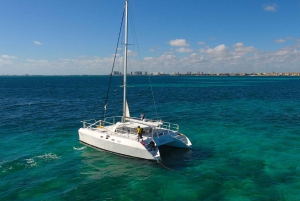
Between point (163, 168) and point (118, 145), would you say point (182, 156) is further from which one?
point (118, 145)

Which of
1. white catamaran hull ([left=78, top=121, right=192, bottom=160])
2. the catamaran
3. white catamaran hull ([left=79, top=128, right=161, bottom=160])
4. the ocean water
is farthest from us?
the catamaran

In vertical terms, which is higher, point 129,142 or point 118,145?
point 129,142

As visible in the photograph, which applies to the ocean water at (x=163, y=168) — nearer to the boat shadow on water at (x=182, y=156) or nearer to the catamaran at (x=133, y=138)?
the boat shadow on water at (x=182, y=156)

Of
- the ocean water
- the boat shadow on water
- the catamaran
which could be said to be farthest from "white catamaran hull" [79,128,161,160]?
the boat shadow on water

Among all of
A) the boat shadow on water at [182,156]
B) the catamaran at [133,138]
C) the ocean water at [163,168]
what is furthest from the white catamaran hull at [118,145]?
the boat shadow on water at [182,156]

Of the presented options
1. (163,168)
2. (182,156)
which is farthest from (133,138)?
(182,156)

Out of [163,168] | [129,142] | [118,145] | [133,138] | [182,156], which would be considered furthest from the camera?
[182,156]

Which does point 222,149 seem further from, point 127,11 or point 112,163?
point 127,11

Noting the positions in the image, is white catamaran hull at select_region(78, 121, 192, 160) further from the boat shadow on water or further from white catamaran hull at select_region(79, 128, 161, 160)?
the boat shadow on water

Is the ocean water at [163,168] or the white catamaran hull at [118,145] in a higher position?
the white catamaran hull at [118,145]

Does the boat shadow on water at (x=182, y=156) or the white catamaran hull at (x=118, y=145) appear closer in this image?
the boat shadow on water at (x=182, y=156)

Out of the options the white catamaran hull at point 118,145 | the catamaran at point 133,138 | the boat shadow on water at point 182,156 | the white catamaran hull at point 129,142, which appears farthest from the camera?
the catamaran at point 133,138

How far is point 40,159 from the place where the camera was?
19.4m

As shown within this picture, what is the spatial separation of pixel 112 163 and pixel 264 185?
1103cm
